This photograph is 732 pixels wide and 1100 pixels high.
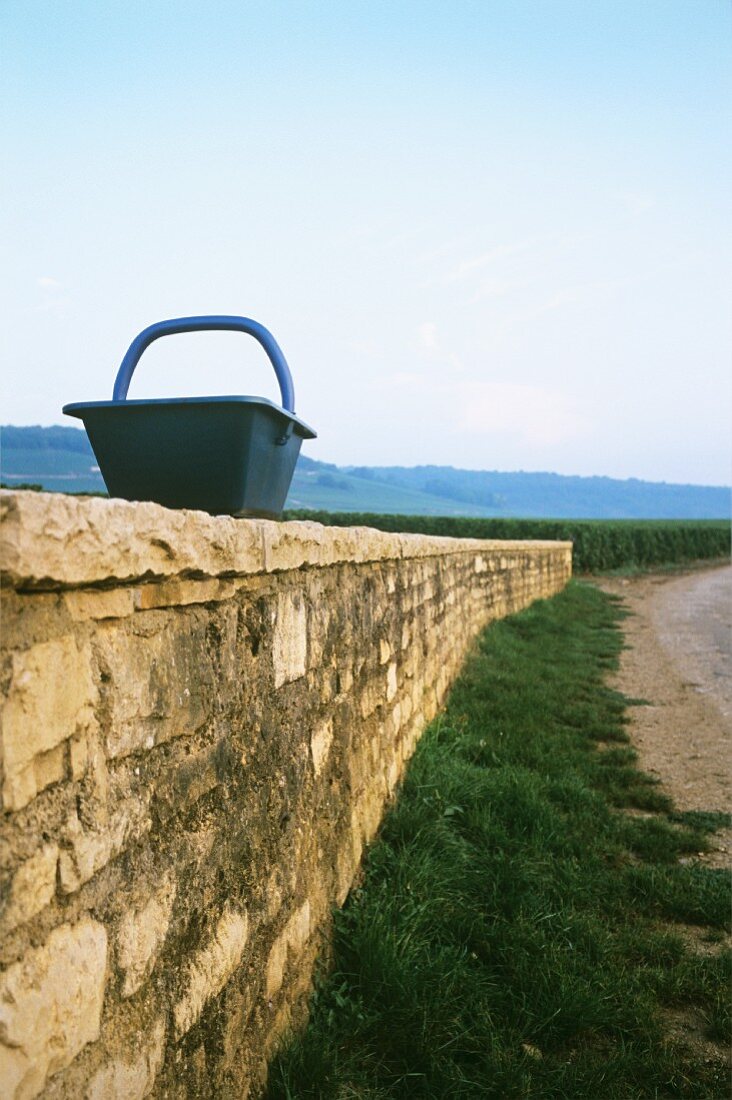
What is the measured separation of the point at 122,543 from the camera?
1.35 metres

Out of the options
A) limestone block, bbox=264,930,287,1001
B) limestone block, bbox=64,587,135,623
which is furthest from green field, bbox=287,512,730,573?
limestone block, bbox=64,587,135,623

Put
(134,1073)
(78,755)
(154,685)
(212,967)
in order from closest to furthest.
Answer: (78,755) → (134,1073) → (154,685) → (212,967)

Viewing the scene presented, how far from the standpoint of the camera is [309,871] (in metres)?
2.55

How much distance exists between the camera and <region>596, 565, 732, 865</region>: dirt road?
5.34 metres

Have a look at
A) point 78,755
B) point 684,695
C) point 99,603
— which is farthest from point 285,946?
point 684,695

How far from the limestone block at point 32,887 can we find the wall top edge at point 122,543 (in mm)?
372

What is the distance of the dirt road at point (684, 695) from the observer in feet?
17.5

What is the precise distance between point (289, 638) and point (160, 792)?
2.65ft

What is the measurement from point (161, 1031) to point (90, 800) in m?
0.53

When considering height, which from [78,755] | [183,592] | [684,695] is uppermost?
[183,592]

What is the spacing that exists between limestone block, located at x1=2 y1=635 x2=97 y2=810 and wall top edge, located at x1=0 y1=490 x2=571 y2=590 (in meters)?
0.10

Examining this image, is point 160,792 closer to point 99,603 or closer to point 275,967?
point 99,603

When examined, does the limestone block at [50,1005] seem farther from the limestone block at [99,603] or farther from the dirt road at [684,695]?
the dirt road at [684,695]

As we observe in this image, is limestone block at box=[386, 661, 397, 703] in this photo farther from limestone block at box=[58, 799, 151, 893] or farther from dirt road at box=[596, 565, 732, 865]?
limestone block at box=[58, 799, 151, 893]
